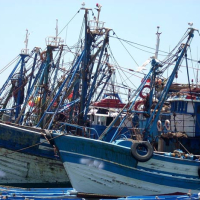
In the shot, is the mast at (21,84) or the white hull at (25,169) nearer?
the white hull at (25,169)

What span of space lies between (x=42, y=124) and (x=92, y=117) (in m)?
4.97

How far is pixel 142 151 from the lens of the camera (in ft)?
63.9

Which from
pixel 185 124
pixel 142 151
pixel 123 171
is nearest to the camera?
pixel 142 151

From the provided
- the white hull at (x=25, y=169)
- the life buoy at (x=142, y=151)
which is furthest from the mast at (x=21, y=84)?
the life buoy at (x=142, y=151)

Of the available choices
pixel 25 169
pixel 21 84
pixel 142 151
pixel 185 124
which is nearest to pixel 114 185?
pixel 142 151

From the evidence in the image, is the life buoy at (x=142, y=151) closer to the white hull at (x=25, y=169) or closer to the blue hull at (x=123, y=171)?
the blue hull at (x=123, y=171)

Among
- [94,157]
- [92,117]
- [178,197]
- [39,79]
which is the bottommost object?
[178,197]

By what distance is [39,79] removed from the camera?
3259 cm

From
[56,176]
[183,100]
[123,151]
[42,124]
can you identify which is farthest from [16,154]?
[183,100]

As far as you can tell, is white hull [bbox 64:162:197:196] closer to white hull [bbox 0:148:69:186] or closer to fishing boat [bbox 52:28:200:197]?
fishing boat [bbox 52:28:200:197]

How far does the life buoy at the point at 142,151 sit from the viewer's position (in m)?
19.2

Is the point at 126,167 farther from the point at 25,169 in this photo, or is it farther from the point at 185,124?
the point at 25,169

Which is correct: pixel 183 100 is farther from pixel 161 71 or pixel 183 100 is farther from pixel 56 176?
pixel 56 176

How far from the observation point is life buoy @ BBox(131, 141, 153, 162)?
19.2 meters
